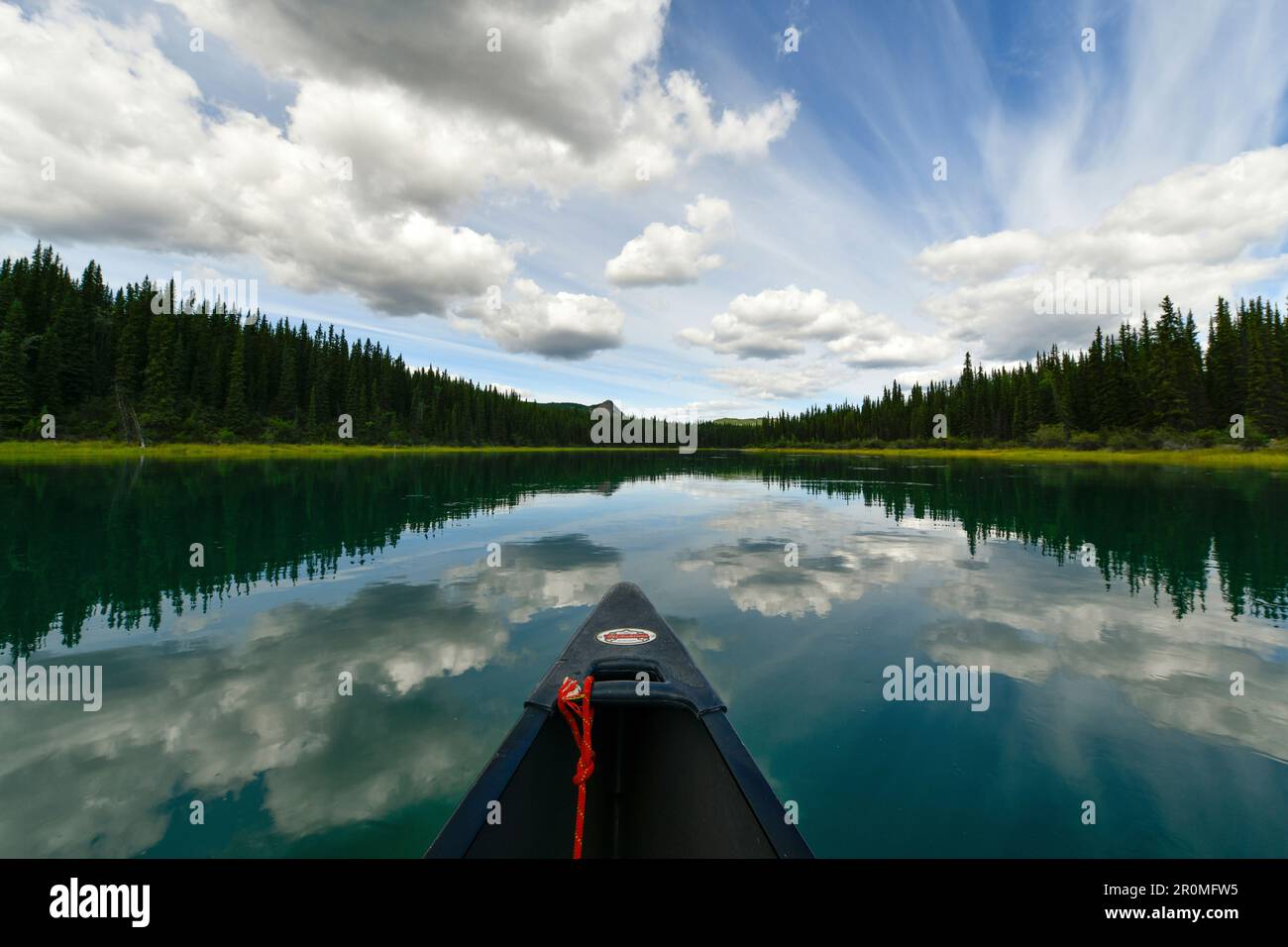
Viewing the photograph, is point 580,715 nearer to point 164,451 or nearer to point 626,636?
point 626,636

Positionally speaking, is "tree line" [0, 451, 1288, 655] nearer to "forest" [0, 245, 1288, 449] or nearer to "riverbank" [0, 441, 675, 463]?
"riverbank" [0, 441, 675, 463]

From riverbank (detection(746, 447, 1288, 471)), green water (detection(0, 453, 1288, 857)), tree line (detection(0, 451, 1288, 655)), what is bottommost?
green water (detection(0, 453, 1288, 857))

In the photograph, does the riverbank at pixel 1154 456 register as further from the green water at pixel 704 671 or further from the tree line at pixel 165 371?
the tree line at pixel 165 371

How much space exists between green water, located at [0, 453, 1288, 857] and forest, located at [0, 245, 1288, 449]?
84224 millimetres

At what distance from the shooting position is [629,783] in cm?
543

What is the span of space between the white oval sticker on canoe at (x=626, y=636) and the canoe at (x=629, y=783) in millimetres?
665

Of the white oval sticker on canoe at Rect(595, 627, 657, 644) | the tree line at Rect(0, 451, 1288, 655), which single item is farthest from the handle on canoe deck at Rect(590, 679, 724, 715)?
the tree line at Rect(0, 451, 1288, 655)

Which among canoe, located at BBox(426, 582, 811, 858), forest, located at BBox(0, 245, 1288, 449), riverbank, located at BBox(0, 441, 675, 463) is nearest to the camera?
canoe, located at BBox(426, 582, 811, 858)

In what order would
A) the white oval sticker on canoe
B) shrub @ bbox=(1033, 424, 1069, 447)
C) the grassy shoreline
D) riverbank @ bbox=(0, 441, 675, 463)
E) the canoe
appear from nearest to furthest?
the canoe
the white oval sticker on canoe
the grassy shoreline
riverbank @ bbox=(0, 441, 675, 463)
shrub @ bbox=(1033, 424, 1069, 447)

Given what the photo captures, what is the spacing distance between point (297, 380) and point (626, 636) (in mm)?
135091

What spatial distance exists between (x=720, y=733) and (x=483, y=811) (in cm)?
212

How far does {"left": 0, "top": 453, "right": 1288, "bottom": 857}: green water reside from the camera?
5383mm

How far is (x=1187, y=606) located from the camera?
12.5 m

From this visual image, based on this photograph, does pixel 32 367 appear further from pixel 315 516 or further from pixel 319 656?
pixel 319 656
